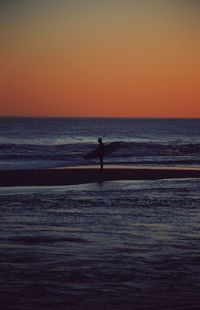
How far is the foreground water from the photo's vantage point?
8.64 metres

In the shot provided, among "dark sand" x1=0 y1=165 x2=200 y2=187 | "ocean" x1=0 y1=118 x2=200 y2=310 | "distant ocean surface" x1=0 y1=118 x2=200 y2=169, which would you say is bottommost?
"distant ocean surface" x1=0 y1=118 x2=200 y2=169

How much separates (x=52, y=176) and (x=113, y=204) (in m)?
8.78

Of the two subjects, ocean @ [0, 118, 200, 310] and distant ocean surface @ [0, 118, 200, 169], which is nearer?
ocean @ [0, 118, 200, 310]

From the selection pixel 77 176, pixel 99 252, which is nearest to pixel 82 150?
pixel 77 176

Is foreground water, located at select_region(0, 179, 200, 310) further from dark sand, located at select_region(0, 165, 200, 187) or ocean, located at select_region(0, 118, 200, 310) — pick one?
dark sand, located at select_region(0, 165, 200, 187)

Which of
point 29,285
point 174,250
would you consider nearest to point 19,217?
point 174,250

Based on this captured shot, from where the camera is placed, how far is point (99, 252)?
449 inches

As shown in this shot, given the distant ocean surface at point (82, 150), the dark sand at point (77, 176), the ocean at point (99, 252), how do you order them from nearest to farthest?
the ocean at point (99, 252)
the dark sand at point (77, 176)
the distant ocean surface at point (82, 150)

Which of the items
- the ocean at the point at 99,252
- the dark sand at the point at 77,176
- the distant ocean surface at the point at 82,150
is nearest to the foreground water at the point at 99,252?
the ocean at the point at 99,252

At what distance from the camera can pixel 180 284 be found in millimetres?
9297

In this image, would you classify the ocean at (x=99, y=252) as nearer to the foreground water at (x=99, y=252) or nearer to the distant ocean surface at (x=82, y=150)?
the foreground water at (x=99, y=252)

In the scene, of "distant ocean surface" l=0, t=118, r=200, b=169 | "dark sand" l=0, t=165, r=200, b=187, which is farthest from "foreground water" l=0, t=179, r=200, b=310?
"distant ocean surface" l=0, t=118, r=200, b=169

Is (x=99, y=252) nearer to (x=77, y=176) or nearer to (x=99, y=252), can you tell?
(x=99, y=252)

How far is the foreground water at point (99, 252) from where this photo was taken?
28.3ft
